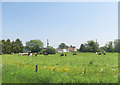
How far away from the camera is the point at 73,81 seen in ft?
28.2

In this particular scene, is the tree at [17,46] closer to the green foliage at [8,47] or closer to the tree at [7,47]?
the green foliage at [8,47]

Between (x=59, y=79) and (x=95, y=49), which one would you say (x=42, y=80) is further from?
(x=95, y=49)

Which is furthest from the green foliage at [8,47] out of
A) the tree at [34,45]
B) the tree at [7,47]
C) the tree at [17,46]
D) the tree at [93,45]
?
the tree at [93,45]

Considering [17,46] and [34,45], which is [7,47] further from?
[34,45]

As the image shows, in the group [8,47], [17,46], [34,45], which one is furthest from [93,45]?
[8,47]

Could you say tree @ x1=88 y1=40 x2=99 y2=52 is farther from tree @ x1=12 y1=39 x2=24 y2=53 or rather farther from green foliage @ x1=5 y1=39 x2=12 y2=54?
green foliage @ x1=5 y1=39 x2=12 y2=54

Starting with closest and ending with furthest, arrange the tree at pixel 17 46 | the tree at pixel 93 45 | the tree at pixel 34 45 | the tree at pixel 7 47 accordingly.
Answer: the tree at pixel 34 45
the tree at pixel 93 45
the tree at pixel 17 46
the tree at pixel 7 47

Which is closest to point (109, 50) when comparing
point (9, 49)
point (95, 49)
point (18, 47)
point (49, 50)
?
point (95, 49)

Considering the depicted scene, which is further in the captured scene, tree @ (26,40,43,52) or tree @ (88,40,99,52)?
tree @ (88,40,99,52)

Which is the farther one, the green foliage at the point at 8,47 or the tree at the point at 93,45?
the green foliage at the point at 8,47

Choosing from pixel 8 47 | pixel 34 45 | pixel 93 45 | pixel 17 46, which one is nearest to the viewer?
pixel 34 45

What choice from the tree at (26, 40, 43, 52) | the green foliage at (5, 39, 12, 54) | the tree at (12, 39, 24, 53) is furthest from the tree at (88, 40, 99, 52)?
the green foliage at (5, 39, 12, 54)

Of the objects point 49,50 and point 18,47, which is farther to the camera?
point 18,47

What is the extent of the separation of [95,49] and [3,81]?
121 feet
